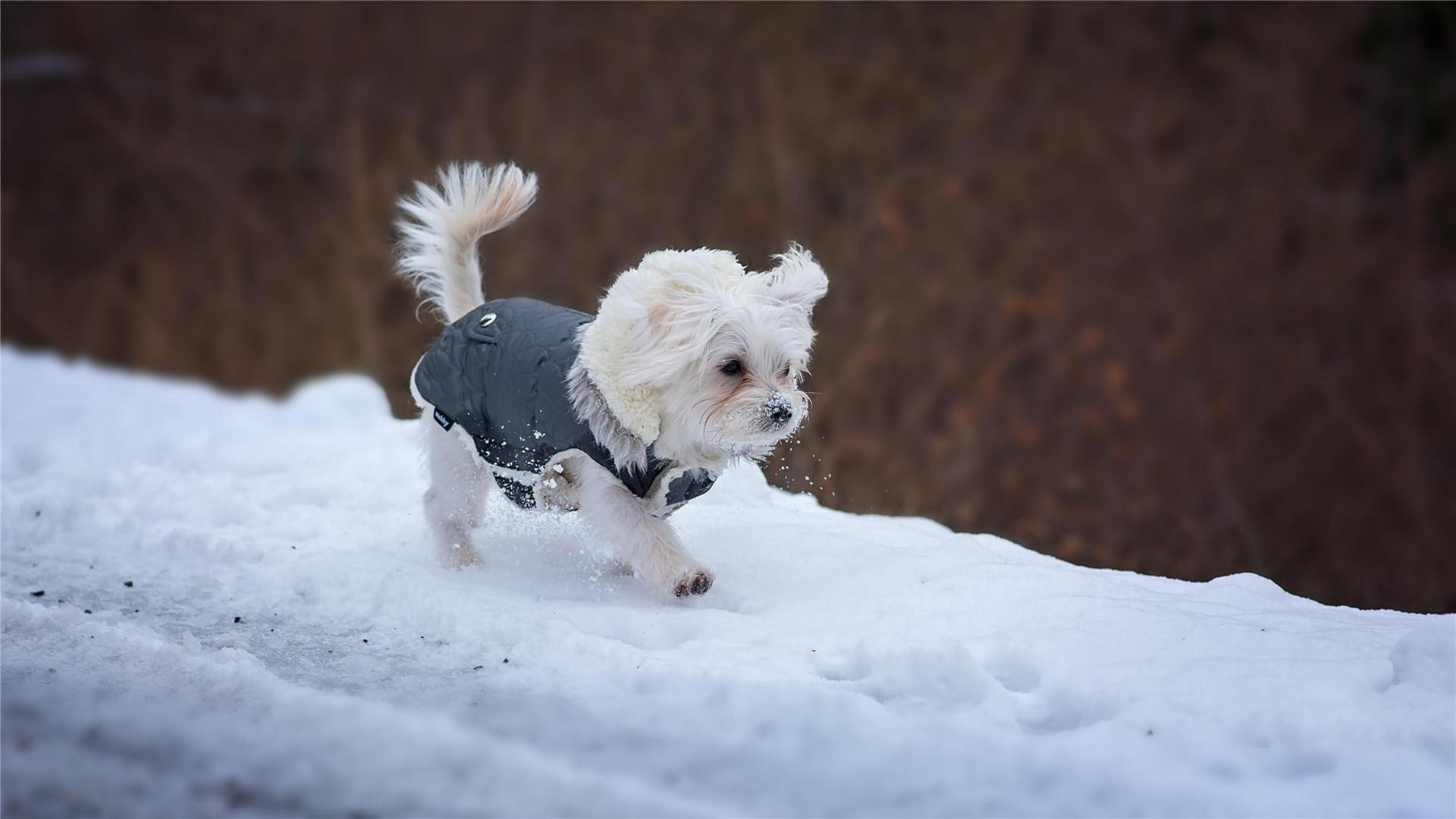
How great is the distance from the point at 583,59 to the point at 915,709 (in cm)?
941

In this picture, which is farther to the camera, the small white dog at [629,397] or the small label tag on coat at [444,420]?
the small label tag on coat at [444,420]

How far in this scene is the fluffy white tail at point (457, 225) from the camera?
4188 millimetres

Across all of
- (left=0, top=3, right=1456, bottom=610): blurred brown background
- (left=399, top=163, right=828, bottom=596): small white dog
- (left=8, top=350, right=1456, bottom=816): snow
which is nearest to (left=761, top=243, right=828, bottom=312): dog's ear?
(left=399, top=163, right=828, bottom=596): small white dog

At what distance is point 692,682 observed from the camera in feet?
9.20

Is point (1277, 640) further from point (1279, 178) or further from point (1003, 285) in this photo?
point (1279, 178)

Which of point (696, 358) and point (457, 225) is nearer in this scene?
point (696, 358)

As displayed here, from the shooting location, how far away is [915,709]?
269cm

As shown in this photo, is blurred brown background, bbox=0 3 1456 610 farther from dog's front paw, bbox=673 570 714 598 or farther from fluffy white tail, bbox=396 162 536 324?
dog's front paw, bbox=673 570 714 598

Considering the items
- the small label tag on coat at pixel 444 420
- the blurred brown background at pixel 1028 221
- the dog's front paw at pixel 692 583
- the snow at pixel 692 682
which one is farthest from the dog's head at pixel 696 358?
the blurred brown background at pixel 1028 221

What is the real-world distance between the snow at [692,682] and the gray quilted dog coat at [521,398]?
1.10ft

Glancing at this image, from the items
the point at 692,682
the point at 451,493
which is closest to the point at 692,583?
the point at 692,682

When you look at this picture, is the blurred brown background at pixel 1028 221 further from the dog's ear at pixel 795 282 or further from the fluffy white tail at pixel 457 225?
the dog's ear at pixel 795 282

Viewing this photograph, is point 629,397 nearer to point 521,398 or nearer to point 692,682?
point 521,398

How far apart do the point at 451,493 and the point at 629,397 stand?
879 mm
